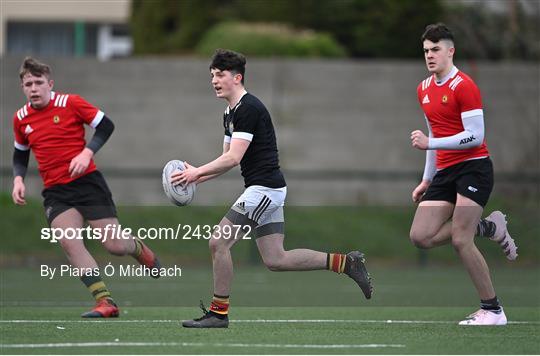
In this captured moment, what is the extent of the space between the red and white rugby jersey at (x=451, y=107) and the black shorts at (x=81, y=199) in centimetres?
289

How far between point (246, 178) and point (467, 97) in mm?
1864

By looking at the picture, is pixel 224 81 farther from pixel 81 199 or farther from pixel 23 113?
pixel 23 113

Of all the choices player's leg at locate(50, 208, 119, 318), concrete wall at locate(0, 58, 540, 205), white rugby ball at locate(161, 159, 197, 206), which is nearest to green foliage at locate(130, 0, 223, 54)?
concrete wall at locate(0, 58, 540, 205)

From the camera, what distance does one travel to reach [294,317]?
37.4ft

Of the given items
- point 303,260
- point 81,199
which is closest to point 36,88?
point 81,199

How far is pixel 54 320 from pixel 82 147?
5.06 ft

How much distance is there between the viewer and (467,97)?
10141 millimetres

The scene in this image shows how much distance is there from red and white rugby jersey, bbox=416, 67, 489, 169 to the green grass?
139cm

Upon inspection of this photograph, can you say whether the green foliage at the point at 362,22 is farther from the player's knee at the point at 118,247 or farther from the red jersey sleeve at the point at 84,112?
the player's knee at the point at 118,247

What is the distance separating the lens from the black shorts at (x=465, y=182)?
10227 millimetres

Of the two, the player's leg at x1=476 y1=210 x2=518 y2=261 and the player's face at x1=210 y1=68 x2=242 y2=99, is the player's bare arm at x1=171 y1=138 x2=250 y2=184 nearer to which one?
the player's face at x1=210 y1=68 x2=242 y2=99

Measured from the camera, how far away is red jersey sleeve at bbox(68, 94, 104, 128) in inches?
437

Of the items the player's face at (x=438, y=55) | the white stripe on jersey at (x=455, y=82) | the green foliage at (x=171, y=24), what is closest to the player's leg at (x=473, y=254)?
the white stripe on jersey at (x=455, y=82)

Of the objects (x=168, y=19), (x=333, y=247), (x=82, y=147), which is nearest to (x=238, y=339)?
(x=82, y=147)
